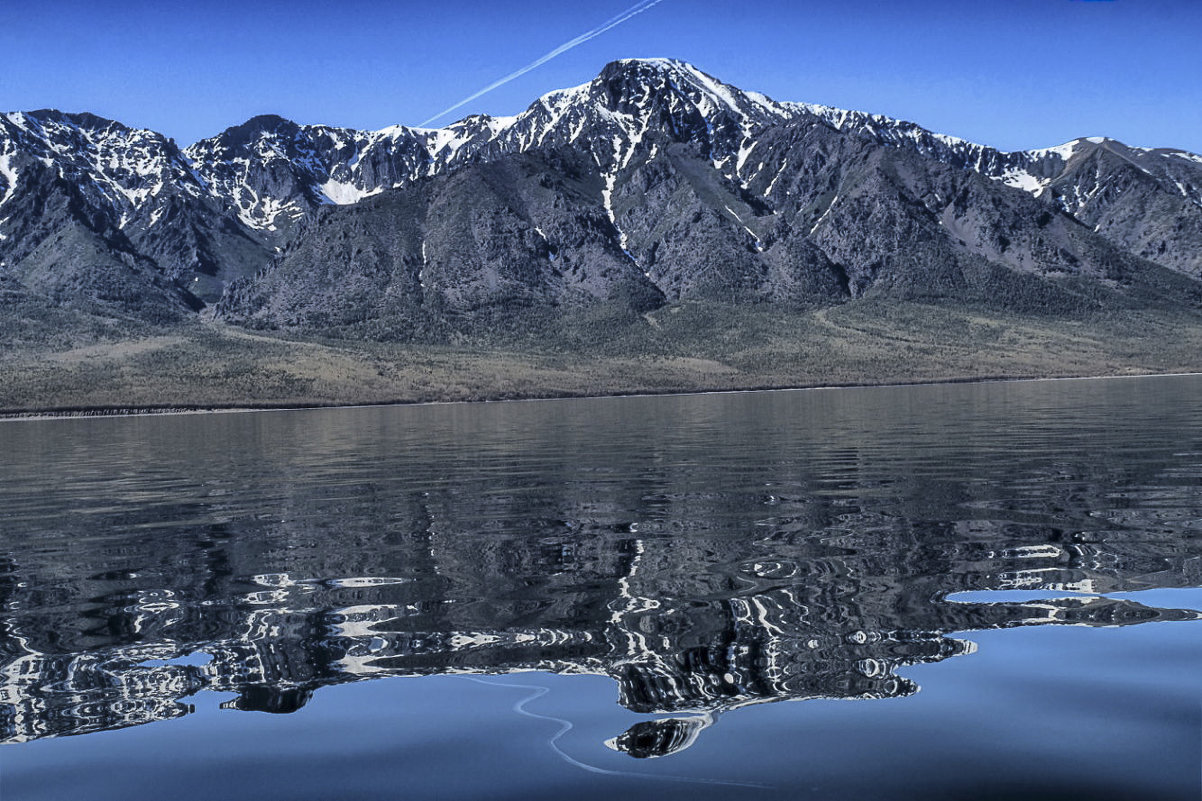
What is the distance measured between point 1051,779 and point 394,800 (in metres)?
6.13

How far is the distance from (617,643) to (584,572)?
6104 mm

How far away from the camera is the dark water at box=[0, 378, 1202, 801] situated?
35.4ft

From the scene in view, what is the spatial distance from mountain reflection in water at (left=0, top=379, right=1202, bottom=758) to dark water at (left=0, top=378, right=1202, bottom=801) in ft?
0.33

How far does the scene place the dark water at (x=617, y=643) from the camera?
35.4ft

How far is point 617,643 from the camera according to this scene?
51.2 ft

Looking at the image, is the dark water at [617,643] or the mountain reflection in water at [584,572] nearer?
the dark water at [617,643]

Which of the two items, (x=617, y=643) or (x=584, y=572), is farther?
(x=584, y=572)

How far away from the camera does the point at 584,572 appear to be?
71.2 feet

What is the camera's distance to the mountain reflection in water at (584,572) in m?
14.3

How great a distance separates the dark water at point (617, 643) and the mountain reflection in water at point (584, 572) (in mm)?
100

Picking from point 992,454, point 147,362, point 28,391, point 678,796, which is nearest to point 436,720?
point 678,796

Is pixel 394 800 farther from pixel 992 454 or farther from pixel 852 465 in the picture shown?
pixel 992 454

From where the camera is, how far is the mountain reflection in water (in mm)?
14297

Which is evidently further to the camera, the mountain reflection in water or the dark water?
the mountain reflection in water
